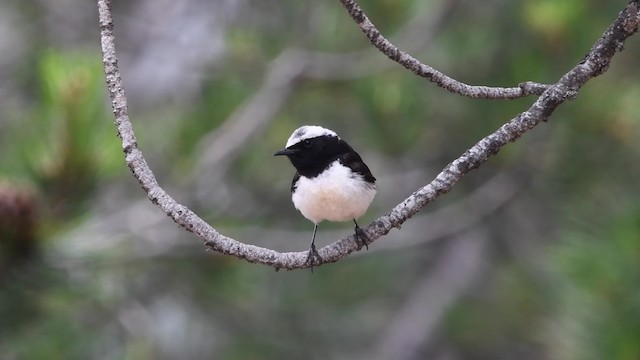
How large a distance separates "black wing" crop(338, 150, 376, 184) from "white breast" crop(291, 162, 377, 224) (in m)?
0.03

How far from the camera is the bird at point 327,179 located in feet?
6.44

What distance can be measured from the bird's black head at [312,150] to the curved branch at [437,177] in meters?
0.58

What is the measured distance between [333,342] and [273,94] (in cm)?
134

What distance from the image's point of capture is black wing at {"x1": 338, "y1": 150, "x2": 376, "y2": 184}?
209 centimetres

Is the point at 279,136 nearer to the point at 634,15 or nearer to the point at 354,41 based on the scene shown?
the point at 354,41

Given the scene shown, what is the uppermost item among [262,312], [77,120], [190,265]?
[262,312]

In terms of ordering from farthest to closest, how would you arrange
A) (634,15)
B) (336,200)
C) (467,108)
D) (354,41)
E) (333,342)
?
(333,342) → (354,41) → (467,108) → (336,200) → (634,15)

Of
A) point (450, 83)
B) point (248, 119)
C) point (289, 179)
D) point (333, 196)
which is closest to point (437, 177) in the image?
point (450, 83)

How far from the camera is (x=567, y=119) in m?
2.96

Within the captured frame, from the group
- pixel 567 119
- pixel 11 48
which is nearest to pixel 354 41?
pixel 567 119

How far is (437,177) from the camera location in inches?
56.7

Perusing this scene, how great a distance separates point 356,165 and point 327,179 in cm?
13

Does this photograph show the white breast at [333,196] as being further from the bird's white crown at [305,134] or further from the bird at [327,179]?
the bird's white crown at [305,134]

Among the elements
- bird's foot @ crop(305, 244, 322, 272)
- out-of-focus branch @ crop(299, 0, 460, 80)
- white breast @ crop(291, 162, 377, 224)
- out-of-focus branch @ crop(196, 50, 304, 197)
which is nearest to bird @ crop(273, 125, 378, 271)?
white breast @ crop(291, 162, 377, 224)
